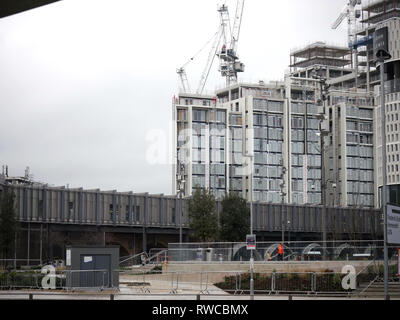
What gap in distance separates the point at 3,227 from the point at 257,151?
77.4 meters

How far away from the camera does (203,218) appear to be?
73.6 m

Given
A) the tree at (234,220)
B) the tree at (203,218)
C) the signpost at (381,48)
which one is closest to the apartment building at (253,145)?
the tree at (234,220)

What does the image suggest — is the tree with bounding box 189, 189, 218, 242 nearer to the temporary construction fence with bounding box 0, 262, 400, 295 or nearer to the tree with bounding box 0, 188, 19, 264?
the tree with bounding box 0, 188, 19, 264

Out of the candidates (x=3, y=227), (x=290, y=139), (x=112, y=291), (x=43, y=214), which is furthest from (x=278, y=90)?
(x=112, y=291)

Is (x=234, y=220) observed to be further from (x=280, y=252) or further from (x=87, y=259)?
(x=87, y=259)

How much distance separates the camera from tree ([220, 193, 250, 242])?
252 ft

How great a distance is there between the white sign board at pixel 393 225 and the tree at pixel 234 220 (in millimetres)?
50667

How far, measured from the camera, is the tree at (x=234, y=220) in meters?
76.9

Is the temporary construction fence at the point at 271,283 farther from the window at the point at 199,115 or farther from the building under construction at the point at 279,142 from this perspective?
the window at the point at 199,115

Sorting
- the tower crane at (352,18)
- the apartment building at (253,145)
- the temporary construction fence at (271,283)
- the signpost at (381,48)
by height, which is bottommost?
the temporary construction fence at (271,283)

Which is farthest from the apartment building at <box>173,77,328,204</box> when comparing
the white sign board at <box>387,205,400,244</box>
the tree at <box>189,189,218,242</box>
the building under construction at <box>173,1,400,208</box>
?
the white sign board at <box>387,205,400,244</box>

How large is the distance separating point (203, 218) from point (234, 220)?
15.3 feet
